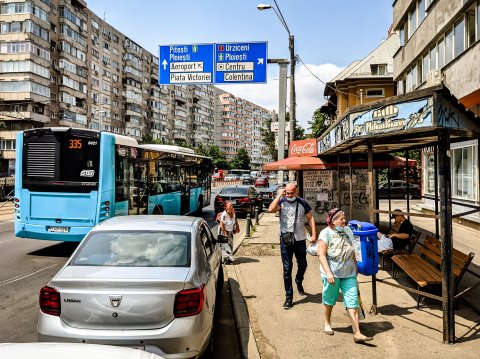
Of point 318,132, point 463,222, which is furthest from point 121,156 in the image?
point 318,132

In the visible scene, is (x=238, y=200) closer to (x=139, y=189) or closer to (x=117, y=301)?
(x=139, y=189)

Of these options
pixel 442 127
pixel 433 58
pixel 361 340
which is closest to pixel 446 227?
pixel 442 127

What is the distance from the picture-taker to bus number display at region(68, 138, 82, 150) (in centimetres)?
966

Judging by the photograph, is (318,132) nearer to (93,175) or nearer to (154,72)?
(93,175)

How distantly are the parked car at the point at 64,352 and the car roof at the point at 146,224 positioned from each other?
7.56ft

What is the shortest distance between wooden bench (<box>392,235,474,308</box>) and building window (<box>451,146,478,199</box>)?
862 centimetres

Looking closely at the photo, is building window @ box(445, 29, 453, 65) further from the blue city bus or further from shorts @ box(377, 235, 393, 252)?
the blue city bus

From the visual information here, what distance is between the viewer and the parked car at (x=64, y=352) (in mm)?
2277

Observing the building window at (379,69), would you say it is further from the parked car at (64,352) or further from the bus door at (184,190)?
the parked car at (64,352)

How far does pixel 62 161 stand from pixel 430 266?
8.27 meters

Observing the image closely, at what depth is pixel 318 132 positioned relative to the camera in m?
40.2

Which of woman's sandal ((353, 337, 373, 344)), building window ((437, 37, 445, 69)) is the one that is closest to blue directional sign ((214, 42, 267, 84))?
building window ((437, 37, 445, 69))

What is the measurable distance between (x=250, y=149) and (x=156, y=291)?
157494 millimetres

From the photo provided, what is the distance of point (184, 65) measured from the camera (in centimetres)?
1541
